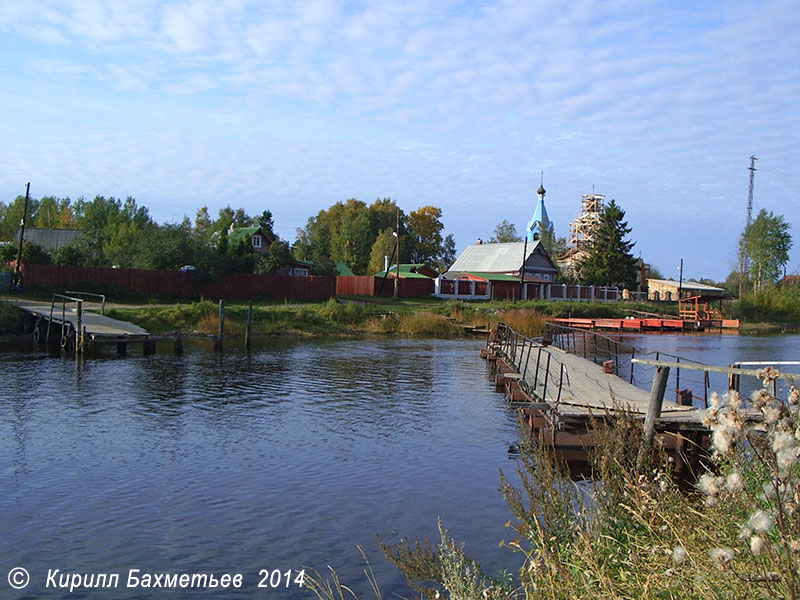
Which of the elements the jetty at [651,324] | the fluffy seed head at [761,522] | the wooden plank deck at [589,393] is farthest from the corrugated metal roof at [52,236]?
the fluffy seed head at [761,522]

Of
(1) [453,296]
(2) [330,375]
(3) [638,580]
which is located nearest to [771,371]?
Answer: (3) [638,580]

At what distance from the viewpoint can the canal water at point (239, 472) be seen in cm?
966

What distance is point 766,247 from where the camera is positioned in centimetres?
9888

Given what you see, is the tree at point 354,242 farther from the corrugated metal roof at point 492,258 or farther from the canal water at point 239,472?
the canal water at point 239,472

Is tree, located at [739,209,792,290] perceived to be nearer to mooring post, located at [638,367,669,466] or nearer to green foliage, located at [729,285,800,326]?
green foliage, located at [729,285,800,326]

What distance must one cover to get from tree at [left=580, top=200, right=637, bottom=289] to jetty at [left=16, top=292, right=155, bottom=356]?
63.7 metres

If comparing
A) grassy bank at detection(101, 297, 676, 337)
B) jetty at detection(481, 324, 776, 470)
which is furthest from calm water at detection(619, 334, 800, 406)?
grassy bank at detection(101, 297, 676, 337)

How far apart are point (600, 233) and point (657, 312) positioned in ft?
64.3

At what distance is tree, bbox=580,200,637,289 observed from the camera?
8931 centimetres

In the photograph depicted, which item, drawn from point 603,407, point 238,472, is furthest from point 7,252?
point 603,407

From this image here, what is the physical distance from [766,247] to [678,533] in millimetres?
104860

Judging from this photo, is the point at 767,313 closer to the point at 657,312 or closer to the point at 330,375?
the point at 657,312

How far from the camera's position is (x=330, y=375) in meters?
27.8

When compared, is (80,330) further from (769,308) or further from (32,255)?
(769,308)
